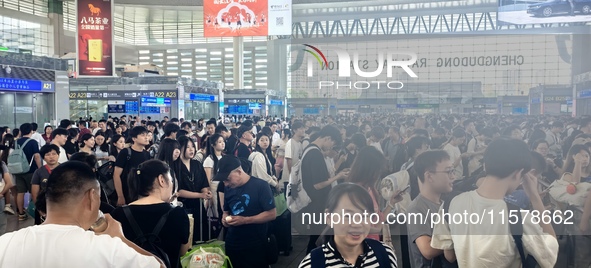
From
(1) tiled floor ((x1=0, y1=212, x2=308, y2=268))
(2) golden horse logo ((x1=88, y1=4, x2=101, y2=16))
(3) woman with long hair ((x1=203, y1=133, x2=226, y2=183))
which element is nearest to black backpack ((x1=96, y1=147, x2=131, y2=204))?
(3) woman with long hair ((x1=203, y1=133, x2=226, y2=183))

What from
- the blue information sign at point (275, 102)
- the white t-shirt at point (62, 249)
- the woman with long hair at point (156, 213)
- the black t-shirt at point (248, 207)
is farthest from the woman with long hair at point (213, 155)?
the blue information sign at point (275, 102)

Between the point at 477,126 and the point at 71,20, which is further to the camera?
the point at 71,20

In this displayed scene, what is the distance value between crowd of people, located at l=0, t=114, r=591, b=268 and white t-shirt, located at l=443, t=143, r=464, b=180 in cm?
2

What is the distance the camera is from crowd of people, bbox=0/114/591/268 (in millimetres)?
2279

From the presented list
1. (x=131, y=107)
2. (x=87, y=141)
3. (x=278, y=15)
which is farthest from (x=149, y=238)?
(x=278, y=15)

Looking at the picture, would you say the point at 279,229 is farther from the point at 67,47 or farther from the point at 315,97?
the point at 67,47

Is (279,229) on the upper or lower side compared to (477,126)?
lower

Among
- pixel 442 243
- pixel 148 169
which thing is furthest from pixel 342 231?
pixel 148 169

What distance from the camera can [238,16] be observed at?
29.7m

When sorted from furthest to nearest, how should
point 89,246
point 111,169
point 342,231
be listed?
point 111,169, point 342,231, point 89,246

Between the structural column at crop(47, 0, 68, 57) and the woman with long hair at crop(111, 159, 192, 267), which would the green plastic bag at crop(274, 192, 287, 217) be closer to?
the woman with long hair at crop(111, 159, 192, 267)

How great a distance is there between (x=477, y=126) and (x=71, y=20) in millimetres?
51639

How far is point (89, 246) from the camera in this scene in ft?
6.79

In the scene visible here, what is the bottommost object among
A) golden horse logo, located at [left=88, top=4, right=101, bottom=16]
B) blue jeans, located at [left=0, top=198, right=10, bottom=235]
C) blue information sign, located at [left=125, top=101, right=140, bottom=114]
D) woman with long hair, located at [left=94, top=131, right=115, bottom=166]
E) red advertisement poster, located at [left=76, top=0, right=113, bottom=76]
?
blue jeans, located at [left=0, top=198, right=10, bottom=235]
